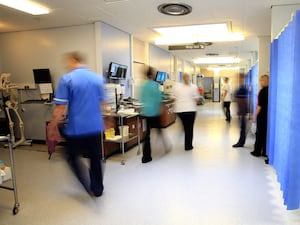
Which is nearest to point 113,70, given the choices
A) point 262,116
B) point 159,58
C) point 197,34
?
point 197,34

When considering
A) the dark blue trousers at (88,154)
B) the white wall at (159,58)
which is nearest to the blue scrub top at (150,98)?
the dark blue trousers at (88,154)

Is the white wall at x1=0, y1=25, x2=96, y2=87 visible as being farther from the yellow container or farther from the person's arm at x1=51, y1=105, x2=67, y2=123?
the person's arm at x1=51, y1=105, x2=67, y2=123

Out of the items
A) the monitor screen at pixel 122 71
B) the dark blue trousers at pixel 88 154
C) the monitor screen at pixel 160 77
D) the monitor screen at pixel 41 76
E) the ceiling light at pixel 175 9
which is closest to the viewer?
the dark blue trousers at pixel 88 154

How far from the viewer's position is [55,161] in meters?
4.83

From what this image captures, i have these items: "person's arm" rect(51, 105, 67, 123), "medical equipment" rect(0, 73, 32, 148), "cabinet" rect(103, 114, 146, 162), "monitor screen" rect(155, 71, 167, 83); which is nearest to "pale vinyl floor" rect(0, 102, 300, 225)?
"cabinet" rect(103, 114, 146, 162)

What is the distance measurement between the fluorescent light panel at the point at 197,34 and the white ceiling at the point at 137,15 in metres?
0.43

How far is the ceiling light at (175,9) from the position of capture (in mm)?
4574

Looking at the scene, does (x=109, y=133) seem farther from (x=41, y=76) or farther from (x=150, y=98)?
(x=41, y=76)

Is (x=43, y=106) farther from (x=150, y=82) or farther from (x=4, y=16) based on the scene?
(x=150, y=82)

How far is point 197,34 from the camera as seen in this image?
24.0 ft

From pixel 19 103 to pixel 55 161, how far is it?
8.41 ft

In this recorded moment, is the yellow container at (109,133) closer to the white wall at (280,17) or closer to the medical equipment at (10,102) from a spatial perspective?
the medical equipment at (10,102)

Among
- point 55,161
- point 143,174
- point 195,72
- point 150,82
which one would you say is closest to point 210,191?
point 143,174

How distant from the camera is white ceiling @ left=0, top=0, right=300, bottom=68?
446 centimetres
